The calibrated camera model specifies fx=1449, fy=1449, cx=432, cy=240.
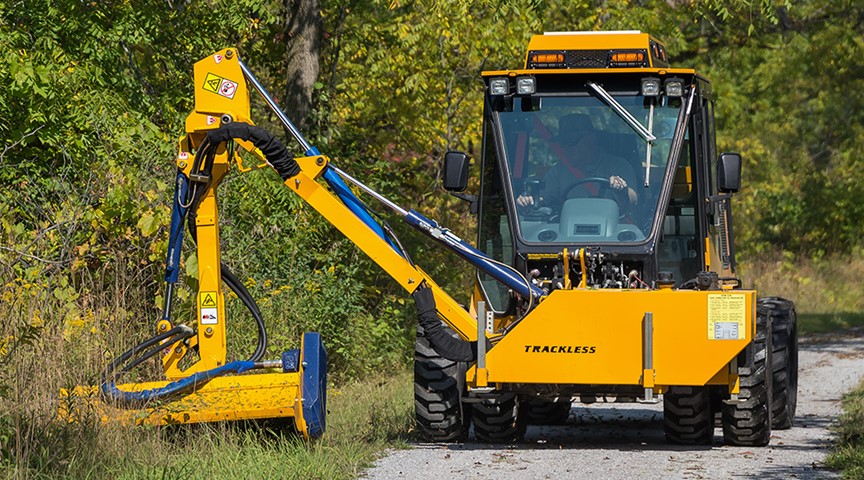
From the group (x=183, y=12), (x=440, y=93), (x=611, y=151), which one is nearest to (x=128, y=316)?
(x=611, y=151)

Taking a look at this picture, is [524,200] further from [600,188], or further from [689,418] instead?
[689,418]

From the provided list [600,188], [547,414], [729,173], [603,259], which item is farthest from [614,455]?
[547,414]

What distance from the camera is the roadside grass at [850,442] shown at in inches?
369

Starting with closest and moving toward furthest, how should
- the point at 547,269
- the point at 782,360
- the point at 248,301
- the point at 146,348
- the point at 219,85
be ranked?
the point at 146,348 → the point at 219,85 → the point at 248,301 → the point at 547,269 → the point at 782,360

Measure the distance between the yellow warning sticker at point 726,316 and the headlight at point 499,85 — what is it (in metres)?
2.50

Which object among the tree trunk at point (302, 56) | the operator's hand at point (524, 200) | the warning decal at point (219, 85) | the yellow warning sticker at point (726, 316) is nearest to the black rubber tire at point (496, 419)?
the operator's hand at point (524, 200)

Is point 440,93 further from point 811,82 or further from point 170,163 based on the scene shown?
point 811,82

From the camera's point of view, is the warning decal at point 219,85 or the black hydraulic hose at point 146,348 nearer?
the black hydraulic hose at point 146,348

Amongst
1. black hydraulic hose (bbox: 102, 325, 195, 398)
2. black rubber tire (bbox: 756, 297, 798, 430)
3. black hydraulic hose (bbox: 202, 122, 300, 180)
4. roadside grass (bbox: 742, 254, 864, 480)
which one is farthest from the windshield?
roadside grass (bbox: 742, 254, 864, 480)

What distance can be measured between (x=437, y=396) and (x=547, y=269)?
1.29 meters

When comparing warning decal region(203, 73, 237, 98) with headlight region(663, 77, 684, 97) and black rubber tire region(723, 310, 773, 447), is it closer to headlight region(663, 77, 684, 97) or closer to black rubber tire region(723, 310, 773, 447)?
headlight region(663, 77, 684, 97)

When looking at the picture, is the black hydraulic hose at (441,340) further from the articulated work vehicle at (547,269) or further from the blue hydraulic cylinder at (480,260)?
the blue hydraulic cylinder at (480,260)

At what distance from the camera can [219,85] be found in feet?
34.4

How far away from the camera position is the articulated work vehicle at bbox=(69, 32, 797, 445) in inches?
396
